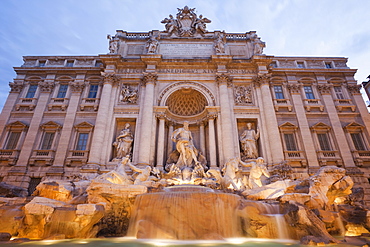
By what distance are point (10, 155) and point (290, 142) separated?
22.9m

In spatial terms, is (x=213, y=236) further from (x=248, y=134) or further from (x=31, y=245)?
(x=248, y=134)

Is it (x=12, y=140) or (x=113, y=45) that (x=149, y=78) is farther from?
(x=12, y=140)

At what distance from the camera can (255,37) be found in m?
20.7

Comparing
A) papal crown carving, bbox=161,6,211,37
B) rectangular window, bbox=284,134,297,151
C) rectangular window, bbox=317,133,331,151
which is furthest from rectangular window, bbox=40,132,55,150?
rectangular window, bbox=317,133,331,151

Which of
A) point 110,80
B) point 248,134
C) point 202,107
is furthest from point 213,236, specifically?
point 110,80

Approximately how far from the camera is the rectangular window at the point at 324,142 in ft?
55.3

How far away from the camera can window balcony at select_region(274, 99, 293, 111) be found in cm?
1812

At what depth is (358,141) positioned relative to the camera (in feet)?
56.2

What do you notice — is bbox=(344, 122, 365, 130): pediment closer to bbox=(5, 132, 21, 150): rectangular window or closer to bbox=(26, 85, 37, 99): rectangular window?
bbox=(5, 132, 21, 150): rectangular window

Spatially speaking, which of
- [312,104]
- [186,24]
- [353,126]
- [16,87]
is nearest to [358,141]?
[353,126]

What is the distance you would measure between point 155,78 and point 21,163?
12615 millimetres

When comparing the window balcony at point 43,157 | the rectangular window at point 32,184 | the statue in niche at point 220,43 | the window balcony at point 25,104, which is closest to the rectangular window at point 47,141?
the window balcony at point 43,157

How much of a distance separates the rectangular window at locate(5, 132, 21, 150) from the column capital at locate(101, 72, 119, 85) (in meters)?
8.57

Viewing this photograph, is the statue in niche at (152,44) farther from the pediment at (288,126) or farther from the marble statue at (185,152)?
the pediment at (288,126)
